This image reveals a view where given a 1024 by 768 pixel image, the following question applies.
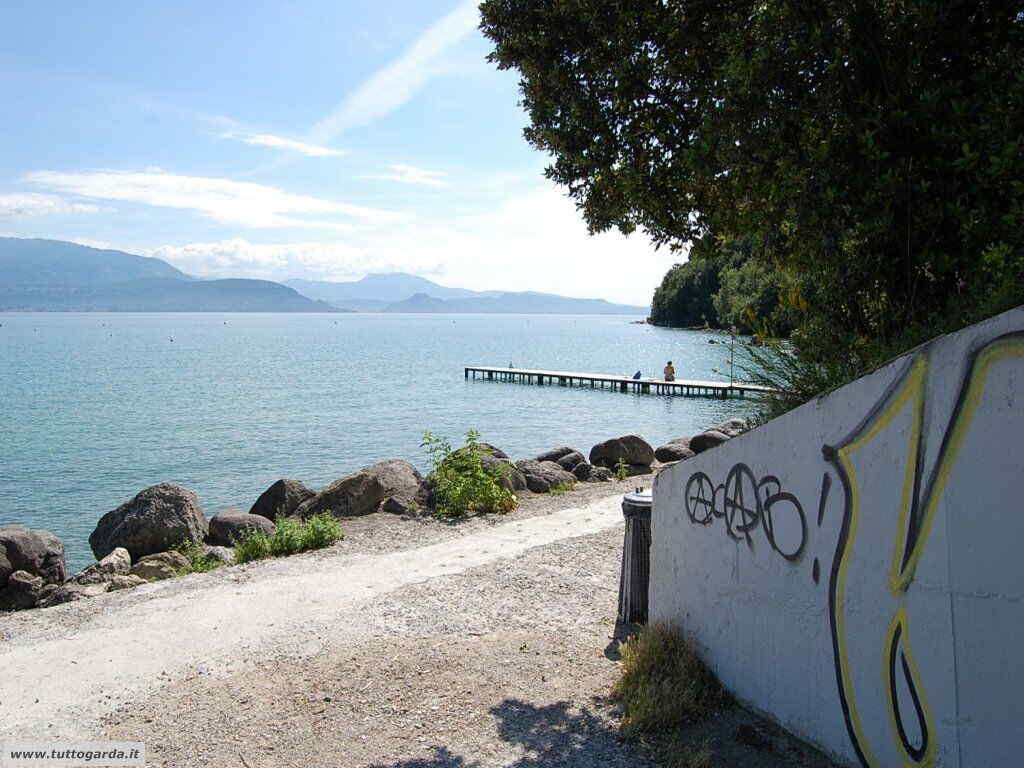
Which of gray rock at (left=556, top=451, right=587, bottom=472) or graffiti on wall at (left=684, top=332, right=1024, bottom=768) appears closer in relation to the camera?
graffiti on wall at (left=684, top=332, right=1024, bottom=768)

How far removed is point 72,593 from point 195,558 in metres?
1.64

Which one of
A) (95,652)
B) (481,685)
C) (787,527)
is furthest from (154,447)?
(787,527)

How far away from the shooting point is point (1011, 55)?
16.0ft

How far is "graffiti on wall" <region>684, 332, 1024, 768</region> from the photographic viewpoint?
338 cm

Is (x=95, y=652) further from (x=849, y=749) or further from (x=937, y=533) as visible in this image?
(x=937, y=533)

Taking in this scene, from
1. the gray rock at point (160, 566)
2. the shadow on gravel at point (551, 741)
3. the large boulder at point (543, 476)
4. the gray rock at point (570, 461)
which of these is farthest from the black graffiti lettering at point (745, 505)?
the gray rock at point (570, 461)

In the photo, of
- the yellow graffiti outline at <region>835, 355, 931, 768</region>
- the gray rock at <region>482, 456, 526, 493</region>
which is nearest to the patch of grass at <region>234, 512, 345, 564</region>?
the gray rock at <region>482, 456, 526, 493</region>

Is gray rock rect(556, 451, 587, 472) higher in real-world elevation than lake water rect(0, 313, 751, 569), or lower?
higher

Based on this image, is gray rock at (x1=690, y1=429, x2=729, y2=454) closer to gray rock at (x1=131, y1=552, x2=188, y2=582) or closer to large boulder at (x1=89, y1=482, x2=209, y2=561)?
large boulder at (x1=89, y1=482, x2=209, y2=561)

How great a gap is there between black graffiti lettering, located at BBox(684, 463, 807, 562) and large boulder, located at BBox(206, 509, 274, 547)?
9588 mm

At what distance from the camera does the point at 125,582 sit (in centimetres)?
A: 1106

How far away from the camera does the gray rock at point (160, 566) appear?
11.7 m

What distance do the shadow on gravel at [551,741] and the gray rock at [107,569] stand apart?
29.0ft

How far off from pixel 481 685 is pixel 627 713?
1.18m
